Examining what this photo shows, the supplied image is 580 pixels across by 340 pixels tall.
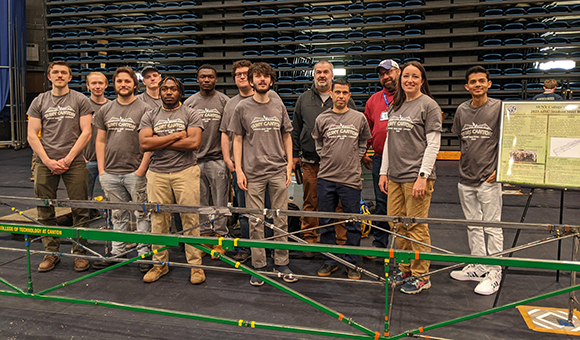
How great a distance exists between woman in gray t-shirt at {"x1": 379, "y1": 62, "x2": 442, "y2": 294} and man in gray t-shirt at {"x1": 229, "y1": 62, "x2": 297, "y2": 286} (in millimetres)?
809

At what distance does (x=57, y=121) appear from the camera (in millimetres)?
3346

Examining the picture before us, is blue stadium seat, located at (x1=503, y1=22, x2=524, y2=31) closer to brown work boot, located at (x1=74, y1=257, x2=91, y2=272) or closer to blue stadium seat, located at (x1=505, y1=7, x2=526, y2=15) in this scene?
blue stadium seat, located at (x1=505, y1=7, x2=526, y2=15)

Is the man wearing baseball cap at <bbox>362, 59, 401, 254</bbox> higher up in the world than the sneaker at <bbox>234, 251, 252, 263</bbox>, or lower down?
higher up

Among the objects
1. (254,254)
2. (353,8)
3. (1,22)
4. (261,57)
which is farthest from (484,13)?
(1,22)

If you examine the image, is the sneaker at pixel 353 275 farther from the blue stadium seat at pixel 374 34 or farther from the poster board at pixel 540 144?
the blue stadium seat at pixel 374 34

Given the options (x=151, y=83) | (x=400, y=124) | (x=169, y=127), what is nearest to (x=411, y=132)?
(x=400, y=124)

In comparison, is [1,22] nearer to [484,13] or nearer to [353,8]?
[353,8]

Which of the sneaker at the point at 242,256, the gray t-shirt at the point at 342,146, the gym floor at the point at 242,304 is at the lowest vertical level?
the gym floor at the point at 242,304

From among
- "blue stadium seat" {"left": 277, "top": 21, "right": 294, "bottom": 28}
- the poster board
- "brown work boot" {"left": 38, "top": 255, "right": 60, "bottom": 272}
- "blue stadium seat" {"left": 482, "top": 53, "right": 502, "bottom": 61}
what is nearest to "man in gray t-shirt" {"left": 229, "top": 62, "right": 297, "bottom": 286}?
the poster board

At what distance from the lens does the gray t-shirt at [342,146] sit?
10.3 feet

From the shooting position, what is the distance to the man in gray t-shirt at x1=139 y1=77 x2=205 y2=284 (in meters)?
3.01

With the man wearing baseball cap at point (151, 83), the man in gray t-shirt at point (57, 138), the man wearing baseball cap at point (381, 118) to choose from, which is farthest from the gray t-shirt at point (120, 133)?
the man wearing baseball cap at point (381, 118)

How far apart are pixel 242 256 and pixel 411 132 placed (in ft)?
5.70

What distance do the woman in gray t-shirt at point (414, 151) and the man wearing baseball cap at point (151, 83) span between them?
2246 mm
